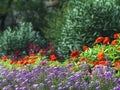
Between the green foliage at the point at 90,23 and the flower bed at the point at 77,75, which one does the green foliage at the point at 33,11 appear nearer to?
the green foliage at the point at 90,23

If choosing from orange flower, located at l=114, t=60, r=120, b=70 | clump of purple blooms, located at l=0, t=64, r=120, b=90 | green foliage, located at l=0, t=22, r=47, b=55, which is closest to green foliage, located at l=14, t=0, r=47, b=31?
green foliage, located at l=0, t=22, r=47, b=55

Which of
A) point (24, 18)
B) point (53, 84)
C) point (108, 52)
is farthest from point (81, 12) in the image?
point (24, 18)

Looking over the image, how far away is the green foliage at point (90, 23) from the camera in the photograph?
10.0m

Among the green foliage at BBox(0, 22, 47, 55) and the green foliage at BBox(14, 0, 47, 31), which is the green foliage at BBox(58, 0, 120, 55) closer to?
the green foliage at BBox(0, 22, 47, 55)

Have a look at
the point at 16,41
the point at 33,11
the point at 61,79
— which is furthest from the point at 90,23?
the point at 33,11

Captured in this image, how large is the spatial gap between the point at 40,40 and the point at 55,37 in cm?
71

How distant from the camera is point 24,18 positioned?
701 inches

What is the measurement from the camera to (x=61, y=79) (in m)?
6.80

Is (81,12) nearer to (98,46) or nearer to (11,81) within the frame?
(98,46)

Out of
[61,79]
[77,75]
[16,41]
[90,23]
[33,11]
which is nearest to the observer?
[77,75]

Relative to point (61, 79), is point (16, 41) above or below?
below

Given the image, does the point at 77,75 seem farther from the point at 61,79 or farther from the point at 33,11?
the point at 33,11

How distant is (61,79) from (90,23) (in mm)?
3415

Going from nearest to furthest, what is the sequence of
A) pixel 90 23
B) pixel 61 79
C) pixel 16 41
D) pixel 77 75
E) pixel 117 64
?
pixel 77 75 → pixel 61 79 → pixel 117 64 → pixel 90 23 → pixel 16 41
